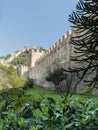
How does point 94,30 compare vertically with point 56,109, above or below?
above

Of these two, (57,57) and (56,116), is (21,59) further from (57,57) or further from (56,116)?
(56,116)

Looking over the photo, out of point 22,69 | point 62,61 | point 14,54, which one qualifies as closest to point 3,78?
point 62,61

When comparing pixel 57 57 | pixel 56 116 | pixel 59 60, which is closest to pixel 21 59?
pixel 57 57

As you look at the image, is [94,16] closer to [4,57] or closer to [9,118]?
[9,118]


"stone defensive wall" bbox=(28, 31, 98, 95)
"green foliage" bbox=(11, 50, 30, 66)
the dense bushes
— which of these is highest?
"green foliage" bbox=(11, 50, 30, 66)

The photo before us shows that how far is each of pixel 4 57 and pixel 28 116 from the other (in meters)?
82.1

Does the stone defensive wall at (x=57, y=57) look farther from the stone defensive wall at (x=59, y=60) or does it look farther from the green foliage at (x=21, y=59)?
the green foliage at (x=21, y=59)

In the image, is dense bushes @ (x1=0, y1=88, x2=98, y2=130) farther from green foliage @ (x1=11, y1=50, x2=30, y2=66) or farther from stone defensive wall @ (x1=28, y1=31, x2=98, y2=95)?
green foliage @ (x1=11, y1=50, x2=30, y2=66)

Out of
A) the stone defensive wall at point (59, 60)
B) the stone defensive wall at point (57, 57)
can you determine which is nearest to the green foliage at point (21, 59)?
the stone defensive wall at point (59, 60)

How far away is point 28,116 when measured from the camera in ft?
10.1

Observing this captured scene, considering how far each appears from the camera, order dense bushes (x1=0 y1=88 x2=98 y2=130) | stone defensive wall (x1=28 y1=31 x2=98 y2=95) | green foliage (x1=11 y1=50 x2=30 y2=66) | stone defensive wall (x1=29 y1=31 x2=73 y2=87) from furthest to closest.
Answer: green foliage (x1=11 y1=50 x2=30 y2=66) → stone defensive wall (x1=29 y1=31 x2=73 y2=87) → stone defensive wall (x1=28 y1=31 x2=98 y2=95) → dense bushes (x1=0 y1=88 x2=98 y2=130)

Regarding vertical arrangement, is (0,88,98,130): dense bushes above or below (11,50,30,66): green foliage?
below

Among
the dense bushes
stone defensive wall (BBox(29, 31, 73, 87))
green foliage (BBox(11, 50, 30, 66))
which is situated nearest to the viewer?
the dense bushes

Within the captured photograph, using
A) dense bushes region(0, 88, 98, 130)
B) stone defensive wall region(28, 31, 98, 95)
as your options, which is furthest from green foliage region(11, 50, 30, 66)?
dense bushes region(0, 88, 98, 130)
